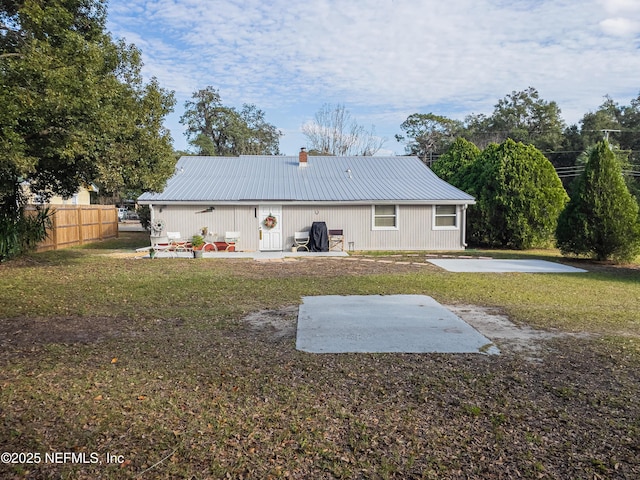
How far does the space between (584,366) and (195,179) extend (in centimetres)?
1830

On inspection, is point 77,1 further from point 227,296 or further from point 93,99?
point 227,296

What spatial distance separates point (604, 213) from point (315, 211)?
10023 millimetres

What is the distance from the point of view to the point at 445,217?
1916 cm

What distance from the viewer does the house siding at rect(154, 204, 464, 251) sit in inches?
720

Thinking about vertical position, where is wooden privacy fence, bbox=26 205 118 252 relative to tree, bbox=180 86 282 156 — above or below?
below

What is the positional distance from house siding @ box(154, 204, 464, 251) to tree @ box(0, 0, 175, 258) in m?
5.90

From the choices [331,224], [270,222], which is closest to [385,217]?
[331,224]

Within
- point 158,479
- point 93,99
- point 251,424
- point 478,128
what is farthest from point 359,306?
point 478,128

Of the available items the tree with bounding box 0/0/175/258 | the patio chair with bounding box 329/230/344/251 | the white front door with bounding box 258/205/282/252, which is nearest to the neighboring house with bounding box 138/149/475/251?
the white front door with bounding box 258/205/282/252

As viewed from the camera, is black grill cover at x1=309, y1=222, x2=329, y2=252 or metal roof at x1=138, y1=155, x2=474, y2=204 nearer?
black grill cover at x1=309, y1=222, x2=329, y2=252

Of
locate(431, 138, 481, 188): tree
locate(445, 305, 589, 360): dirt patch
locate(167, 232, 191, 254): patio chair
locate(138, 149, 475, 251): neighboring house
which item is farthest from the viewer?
locate(431, 138, 481, 188): tree

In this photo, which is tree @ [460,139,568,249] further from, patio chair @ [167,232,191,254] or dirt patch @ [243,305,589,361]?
dirt patch @ [243,305,589,361]

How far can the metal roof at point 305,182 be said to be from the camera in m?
18.4

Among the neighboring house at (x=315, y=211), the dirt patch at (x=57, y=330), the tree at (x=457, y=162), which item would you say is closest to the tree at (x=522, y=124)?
the tree at (x=457, y=162)
